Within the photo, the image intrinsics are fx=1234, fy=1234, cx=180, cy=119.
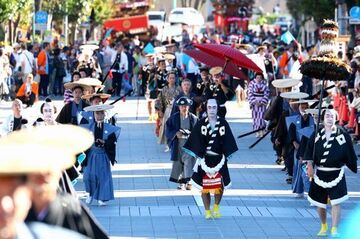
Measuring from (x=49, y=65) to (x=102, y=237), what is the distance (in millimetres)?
35024

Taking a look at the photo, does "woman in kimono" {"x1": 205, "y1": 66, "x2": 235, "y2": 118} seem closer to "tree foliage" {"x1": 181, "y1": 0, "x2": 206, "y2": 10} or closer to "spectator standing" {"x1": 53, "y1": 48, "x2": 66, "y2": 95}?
"spectator standing" {"x1": 53, "y1": 48, "x2": 66, "y2": 95}

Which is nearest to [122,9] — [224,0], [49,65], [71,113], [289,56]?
[224,0]

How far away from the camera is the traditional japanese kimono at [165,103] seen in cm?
2336

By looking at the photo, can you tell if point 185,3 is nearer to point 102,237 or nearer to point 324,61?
point 324,61

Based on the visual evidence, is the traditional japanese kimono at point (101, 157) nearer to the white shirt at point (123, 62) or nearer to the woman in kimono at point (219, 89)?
the woman in kimono at point (219, 89)

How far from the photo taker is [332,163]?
13.7 meters

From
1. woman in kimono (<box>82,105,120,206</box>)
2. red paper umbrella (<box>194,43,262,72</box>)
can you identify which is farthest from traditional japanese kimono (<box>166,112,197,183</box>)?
red paper umbrella (<box>194,43,262,72</box>)

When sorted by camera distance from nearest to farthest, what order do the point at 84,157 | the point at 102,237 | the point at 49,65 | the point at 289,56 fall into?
the point at 102,237 < the point at 84,157 < the point at 289,56 < the point at 49,65

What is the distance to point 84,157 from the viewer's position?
1645 cm

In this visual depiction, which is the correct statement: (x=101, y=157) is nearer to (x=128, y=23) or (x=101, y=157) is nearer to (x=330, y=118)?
(x=330, y=118)

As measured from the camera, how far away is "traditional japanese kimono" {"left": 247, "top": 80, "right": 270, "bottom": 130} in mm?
26234

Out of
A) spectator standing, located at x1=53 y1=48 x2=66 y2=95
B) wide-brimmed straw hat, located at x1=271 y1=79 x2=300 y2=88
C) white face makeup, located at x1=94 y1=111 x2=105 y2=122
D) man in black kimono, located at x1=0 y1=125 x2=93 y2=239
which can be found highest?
man in black kimono, located at x1=0 y1=125 x2=93 y2=239

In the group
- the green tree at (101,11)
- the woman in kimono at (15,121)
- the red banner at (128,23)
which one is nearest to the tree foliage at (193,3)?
the green tree at (101,11)

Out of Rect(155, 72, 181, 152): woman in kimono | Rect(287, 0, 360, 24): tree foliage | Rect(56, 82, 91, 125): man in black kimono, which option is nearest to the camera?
Rect(56, 82, 91, 125): man in black kimono
